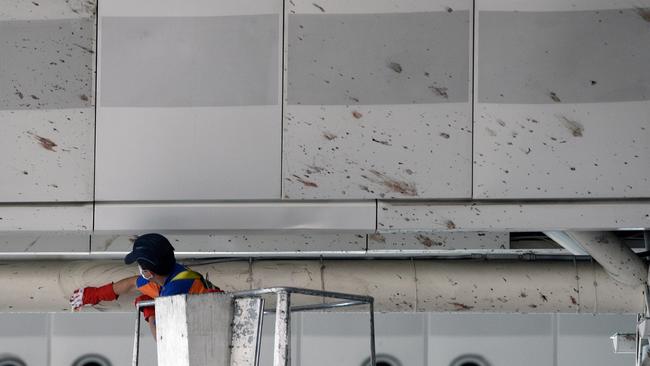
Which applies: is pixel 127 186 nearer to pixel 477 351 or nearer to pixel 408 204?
pixel 408 204

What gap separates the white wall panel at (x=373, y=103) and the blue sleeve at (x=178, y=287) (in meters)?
1.27

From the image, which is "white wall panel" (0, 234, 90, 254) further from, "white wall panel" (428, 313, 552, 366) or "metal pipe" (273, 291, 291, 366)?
"metal pipe" (273, 291, 291, 366)

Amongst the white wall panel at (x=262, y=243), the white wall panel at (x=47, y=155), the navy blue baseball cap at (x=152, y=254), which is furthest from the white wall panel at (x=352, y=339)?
the navy blue baseball cap at (x=152, y=254)

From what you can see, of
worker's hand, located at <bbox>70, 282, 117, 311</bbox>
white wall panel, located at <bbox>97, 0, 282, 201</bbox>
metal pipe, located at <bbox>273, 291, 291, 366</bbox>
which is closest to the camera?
metal pipe, located at <bbox>273, 291, 291, 366</bbox>

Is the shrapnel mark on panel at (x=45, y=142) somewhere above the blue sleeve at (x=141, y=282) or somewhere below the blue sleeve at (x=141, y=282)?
above

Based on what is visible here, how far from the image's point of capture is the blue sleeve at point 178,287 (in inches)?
263

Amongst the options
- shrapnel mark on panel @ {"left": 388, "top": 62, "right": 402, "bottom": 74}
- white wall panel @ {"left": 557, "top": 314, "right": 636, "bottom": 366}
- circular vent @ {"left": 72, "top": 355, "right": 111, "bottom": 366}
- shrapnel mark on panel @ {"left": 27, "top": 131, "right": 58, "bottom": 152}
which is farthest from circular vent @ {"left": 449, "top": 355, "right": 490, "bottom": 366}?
shrapnel mark on panel @ {"left": 27, "top": 131, "right": 58, "bottom": 152}

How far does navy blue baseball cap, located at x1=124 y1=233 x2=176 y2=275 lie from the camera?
6.99 m

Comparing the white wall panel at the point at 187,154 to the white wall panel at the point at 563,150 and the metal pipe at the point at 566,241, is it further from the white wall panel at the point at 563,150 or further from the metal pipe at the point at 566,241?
the metal pipe at the point at 566,241

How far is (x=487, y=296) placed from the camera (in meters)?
8.89

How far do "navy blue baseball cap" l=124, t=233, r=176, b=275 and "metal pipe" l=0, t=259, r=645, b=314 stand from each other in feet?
5.66

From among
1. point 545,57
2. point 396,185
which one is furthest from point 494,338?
point 545,57

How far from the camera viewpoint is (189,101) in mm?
7828

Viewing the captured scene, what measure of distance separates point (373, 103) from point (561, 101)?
4.01ft
